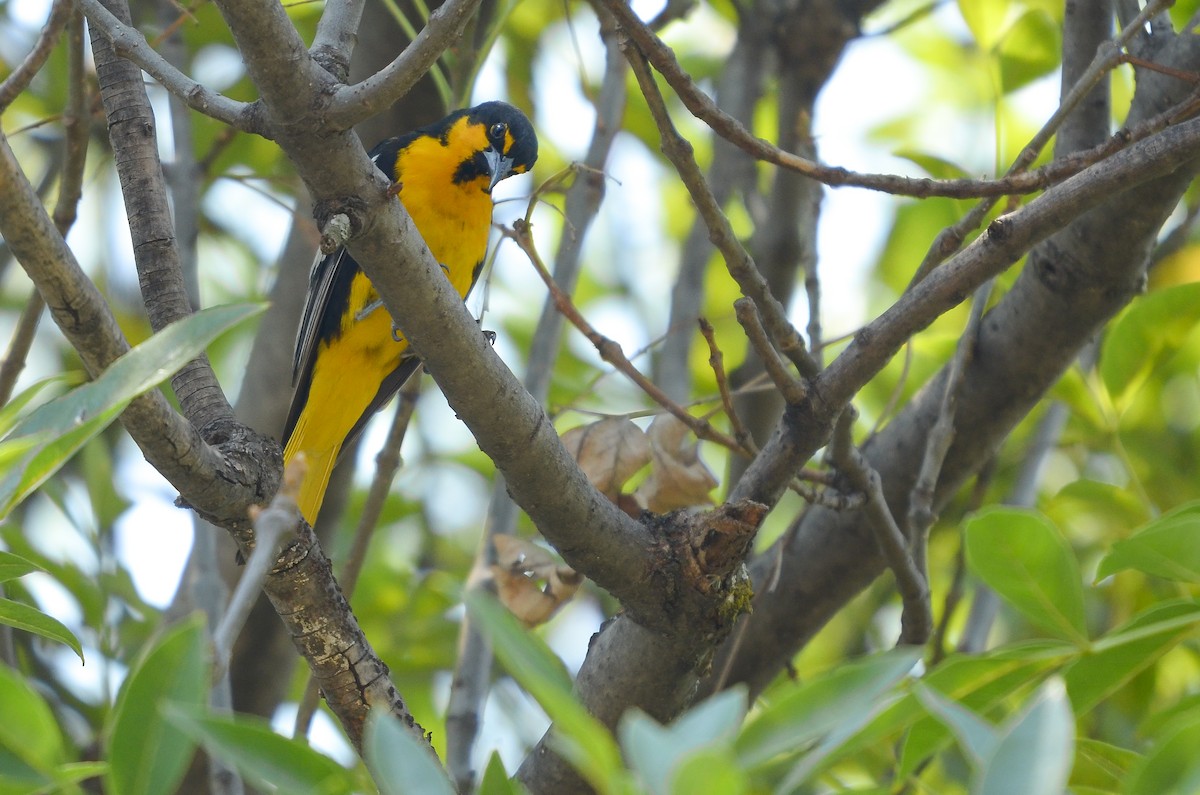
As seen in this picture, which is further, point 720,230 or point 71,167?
point 71,167

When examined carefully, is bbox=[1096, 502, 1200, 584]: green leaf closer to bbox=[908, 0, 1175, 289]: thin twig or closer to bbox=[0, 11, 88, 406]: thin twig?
bbox=[908, 0, 1175, 289]: thin twig

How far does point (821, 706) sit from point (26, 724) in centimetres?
60

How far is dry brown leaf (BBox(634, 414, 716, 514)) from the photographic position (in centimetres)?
264

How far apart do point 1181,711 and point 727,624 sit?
116cm

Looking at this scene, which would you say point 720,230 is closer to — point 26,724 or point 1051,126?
point 1051,126

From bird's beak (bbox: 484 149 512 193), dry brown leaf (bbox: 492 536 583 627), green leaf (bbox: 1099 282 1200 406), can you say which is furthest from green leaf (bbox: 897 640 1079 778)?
bird's beak (bbox: 484 149 512 193)

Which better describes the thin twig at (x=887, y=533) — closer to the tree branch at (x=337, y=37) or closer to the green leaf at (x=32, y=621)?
the tree branch at (x=337, y=37)

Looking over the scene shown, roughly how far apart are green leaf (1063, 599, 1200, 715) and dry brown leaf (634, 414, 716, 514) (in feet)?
4.58

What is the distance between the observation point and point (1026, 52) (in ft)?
10.6

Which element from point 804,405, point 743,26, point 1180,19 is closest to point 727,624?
point 804,405

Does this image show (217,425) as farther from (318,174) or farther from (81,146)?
(81,146)

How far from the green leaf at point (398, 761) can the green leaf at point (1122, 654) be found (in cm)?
72

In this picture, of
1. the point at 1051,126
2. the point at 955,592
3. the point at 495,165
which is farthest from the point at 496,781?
the point at 495,165

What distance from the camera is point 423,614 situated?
421cm
